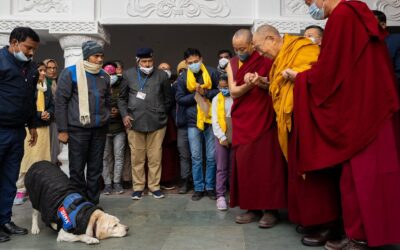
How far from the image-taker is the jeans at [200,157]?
499cm

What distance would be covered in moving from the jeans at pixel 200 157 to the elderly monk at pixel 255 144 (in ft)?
3.53

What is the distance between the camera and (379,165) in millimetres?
2732

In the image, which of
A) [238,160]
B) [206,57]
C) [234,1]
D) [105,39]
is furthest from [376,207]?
[206,57]

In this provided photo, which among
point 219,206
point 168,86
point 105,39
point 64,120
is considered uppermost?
point 105,39

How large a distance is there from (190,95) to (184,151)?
0.76 meters

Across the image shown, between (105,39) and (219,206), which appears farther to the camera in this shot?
(105,39)

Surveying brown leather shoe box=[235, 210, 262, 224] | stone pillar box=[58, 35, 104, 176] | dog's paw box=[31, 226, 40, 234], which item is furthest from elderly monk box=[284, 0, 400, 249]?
stone pillar box=[58, 35, 104, 176]

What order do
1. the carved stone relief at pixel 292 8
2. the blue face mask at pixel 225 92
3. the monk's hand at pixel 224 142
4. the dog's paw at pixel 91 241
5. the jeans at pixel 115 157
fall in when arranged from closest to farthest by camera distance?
the dog's paw at pixel 91 241
the monk's hand at pixel 224 142
the blue face mask at pixel 225 92
the jeans at pixel 115 157
the carved stone relief at pixel 292 8

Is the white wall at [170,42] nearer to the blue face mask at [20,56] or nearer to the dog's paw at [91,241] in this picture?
the blue face mask at [20,56]

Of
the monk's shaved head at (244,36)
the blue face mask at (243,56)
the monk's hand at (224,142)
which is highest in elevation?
the monk's shaved head at (244,36)

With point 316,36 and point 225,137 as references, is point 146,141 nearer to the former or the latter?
point 225,137

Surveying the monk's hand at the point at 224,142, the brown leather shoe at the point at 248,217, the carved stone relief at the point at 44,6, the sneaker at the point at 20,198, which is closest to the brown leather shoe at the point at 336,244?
the brown leather shoe at the point at 248,217

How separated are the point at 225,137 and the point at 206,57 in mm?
4721

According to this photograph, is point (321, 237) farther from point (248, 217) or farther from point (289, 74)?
point (289, 74)
